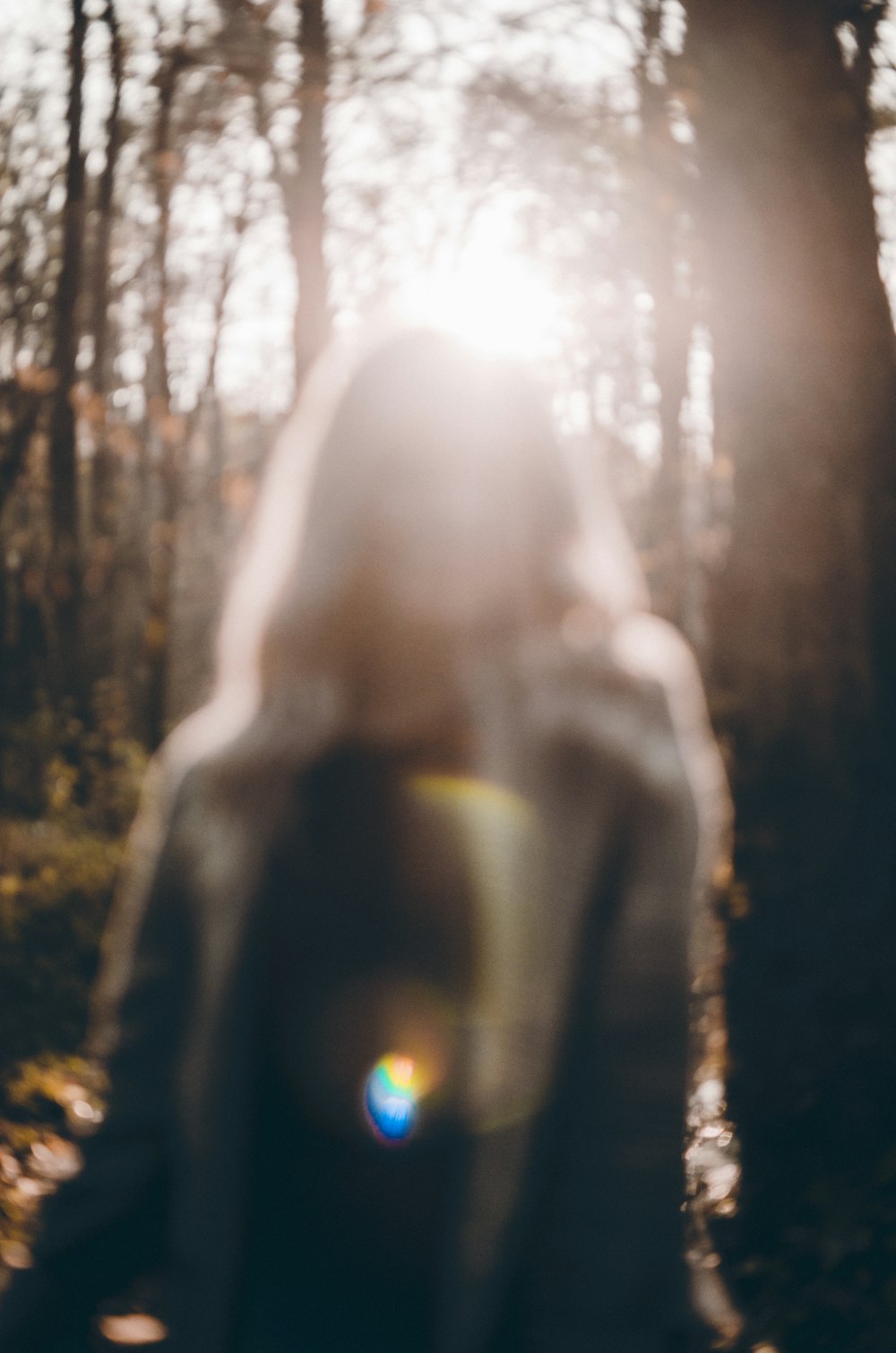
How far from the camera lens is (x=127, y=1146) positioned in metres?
1.52

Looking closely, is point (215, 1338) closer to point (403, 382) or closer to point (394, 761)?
point (394, 761)

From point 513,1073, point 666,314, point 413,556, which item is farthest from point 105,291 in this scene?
point 513,1073

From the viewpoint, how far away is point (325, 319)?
54.0 feet

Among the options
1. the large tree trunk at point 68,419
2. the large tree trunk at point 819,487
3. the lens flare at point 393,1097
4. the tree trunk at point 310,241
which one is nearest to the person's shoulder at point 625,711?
the lens flare at point 393,1097

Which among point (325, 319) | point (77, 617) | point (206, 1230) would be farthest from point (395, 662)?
point (325, 319)

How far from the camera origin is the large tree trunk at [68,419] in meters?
14.6

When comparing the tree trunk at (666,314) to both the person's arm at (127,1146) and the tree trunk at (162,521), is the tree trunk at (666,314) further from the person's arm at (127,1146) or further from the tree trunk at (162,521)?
the person's arm at (127,1146)

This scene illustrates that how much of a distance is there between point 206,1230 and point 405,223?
66.4 feet

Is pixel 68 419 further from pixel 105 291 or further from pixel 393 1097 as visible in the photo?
pixel 393 1097

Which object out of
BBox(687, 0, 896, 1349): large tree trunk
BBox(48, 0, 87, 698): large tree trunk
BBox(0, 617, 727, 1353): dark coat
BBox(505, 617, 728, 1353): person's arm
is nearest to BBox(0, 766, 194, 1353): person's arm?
BBox(0, 617, 727, 1353): dark coat

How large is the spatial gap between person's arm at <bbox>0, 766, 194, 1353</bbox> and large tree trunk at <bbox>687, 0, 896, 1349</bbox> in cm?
367

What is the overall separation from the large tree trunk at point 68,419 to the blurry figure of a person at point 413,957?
12.7 m

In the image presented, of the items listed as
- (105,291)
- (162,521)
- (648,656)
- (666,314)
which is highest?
(105,291)

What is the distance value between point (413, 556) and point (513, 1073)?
23.9 inches
